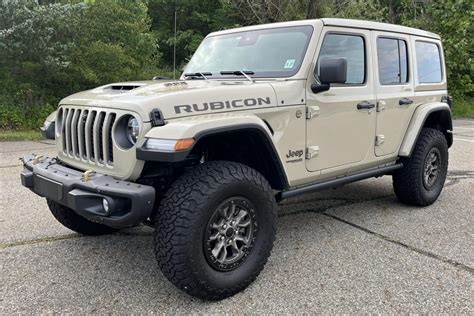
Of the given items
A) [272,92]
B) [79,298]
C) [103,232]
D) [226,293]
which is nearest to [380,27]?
[272,92]

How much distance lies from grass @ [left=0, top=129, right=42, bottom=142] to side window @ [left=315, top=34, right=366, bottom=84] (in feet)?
26.9

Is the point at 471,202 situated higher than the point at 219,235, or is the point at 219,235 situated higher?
the point at 219,235

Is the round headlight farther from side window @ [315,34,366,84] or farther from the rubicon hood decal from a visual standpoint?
side window @ [315,34,366,84]

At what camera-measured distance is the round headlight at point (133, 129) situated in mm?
2852

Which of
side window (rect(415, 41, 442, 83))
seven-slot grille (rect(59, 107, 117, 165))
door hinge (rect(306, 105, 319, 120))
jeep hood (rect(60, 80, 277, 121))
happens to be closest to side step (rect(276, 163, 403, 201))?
door hinge (rect(306, 105, 319, 120))

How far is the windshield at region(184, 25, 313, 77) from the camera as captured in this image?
3.73 m

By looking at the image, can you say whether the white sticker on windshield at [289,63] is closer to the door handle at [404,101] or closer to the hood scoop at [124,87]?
the hood scoop at [124,87]

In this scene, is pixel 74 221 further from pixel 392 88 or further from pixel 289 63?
pixel 392 88

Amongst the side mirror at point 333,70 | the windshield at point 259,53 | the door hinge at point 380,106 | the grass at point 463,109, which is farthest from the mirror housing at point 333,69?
the grass at point 463,109

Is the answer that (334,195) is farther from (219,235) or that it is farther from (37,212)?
(37,212)

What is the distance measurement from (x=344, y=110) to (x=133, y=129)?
1924 mm

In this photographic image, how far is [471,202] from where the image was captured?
5.35m

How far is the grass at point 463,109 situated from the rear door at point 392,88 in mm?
14018

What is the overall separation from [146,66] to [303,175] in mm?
10824
